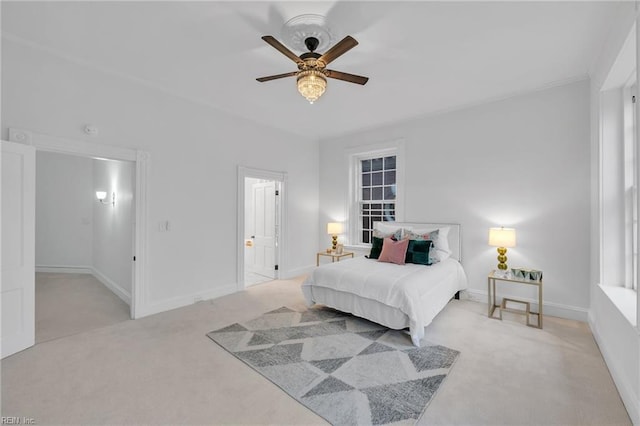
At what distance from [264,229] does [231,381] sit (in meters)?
3.76

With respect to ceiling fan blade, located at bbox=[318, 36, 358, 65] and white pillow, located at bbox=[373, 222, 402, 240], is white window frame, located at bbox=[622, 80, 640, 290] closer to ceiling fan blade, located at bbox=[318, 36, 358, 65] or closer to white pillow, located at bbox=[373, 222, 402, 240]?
white pillow, located at bbox=[373, 222, 402, 240]

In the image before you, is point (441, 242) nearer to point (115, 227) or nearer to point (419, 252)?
point (419, 252)

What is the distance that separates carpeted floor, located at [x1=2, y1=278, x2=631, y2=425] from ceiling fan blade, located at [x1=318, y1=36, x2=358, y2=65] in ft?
8.29

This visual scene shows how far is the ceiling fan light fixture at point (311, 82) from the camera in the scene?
2346 millimetres

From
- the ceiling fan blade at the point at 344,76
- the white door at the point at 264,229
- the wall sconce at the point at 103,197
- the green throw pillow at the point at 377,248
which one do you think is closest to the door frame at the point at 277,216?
the white door at the point at 264,229

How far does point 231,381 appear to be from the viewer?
2199mm

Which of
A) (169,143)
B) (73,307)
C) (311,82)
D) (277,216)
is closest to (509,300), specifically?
(311,82)

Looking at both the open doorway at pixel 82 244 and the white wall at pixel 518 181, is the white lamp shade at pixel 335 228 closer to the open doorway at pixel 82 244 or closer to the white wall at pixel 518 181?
the white wall at pixel 518 181

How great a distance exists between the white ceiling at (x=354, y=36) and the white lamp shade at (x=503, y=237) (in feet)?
5.99

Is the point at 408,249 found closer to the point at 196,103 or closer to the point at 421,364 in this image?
the point at 421,364

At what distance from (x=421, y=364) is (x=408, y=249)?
162 cm

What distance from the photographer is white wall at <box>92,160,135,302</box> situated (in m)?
4.03

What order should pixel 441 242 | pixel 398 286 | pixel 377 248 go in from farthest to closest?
1. pixel 377 248
2. pixel 441 242
3. pixel 398 286

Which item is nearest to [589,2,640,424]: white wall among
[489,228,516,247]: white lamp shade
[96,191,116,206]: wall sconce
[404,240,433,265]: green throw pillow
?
[489,228,516,247]: white lamp shade
